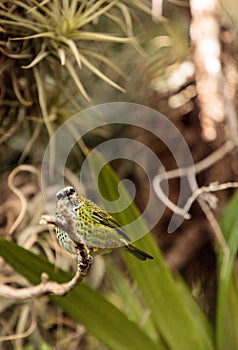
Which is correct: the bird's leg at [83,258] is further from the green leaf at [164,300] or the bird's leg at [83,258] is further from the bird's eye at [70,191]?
the green leaf at [164,300]

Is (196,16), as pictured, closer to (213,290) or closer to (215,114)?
(215,114)

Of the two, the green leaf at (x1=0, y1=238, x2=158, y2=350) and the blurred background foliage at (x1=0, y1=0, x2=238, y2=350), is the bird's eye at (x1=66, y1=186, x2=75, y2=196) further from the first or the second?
the green leaf at (x1=0, y1=238, x2=158, y2=350)

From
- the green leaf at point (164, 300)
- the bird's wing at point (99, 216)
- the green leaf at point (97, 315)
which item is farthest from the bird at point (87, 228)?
the green leaf at point (97, 315)

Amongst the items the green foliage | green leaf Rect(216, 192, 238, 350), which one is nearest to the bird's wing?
the green foliage

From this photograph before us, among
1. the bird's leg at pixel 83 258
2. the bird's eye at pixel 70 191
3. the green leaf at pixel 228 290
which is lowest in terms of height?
the green leaf at pixel 228 290

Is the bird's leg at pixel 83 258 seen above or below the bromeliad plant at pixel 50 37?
below

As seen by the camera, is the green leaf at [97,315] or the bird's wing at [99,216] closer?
the bird's wing at [99,216]
